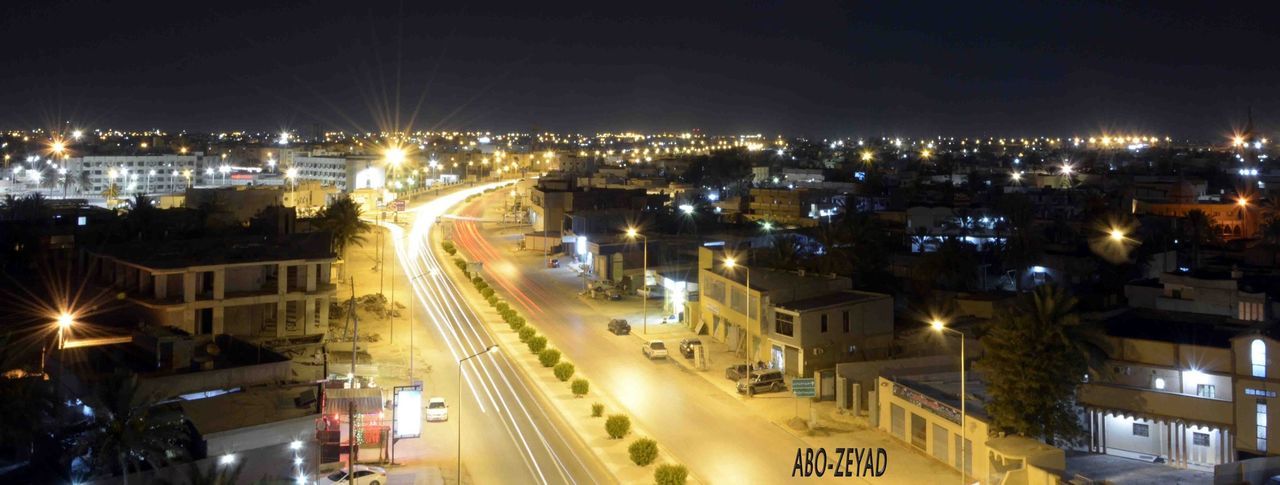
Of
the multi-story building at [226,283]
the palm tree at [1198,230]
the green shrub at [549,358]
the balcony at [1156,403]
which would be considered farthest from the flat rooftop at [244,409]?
the palm tree at [1198,230]

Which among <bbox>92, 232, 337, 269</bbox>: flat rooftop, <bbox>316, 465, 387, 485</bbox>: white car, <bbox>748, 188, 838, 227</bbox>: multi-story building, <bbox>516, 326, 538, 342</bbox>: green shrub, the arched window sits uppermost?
<bbox>748, 188, 838, 227</bbox>: multi-story building

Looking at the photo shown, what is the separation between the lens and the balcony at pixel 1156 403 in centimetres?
1803

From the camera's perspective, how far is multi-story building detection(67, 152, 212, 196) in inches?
3351

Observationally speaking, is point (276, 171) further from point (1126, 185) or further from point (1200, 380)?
point (1200, 380)

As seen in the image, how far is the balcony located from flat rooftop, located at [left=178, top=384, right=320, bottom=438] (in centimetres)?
1468

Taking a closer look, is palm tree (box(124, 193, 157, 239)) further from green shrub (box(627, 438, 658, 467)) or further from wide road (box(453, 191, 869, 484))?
green shrub (box(627, 438, 658, 467))

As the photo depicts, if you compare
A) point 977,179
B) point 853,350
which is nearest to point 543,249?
point 853,350

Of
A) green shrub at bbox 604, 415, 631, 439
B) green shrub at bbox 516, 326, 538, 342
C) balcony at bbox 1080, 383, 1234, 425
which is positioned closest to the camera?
balcony at bbox 1080, 383, 1234, 425

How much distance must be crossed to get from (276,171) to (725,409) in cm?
9251

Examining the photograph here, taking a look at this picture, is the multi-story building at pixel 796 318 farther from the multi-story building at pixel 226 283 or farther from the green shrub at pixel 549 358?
the multi-story building at pixel 226 283

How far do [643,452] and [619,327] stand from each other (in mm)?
12610

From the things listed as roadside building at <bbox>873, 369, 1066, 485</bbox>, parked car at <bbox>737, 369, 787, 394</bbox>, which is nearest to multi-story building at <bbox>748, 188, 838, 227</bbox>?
parked car at <bbox>737, 369, 787, 394</bbox>

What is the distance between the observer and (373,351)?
87.5 ft

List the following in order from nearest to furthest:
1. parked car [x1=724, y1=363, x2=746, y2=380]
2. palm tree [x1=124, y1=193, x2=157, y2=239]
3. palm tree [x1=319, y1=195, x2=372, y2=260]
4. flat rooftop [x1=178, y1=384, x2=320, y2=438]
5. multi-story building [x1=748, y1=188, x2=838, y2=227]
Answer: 1. flat rooftop [x1=178, y1=384, x2=320, y2=438]
2. parked car [x1=724, y1=363, x2=746, y2=380]
3. palm tree [x1=124, y1=193, x2=157, y2=239]
4. palm tree [x1=319, y1=195, x2=372, y2=260]
5. multi-story building [x1=748, y1=188, x2=838, y2=227]
